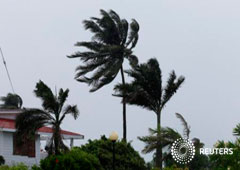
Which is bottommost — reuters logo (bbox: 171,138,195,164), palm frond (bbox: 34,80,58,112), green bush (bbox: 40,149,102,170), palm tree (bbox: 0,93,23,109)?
green bush (bbox: 40,149,102,170)

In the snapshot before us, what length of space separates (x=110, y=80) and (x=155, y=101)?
13.2 ft

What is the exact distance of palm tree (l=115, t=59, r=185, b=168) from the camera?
40.5m

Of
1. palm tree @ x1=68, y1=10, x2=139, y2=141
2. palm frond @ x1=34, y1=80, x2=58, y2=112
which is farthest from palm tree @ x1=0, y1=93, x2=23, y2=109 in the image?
palm frond @ x1=34, y1=80, x2=58, y2=112

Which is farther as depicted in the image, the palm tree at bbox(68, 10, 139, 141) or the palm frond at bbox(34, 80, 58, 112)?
the palm tree at bbox(68, 10, 139, 141)

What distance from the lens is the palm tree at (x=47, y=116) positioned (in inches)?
1286

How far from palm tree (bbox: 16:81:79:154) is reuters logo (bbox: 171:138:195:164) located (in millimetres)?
5433

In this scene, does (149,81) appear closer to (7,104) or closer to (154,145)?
(154,145)

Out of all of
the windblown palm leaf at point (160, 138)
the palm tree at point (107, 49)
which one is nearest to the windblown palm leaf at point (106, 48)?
the palm tree at point (107, 49)

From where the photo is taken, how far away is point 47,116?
→ 33.4m

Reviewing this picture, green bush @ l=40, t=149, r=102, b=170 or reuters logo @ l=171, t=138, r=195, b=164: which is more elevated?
reuters logo @ l=171, t=138, r=195, b=164

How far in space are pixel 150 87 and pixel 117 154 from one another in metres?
10.1

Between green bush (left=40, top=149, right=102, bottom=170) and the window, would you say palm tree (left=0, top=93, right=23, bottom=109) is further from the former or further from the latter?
green bush (left=40, top=149, right=102, bottom=170)

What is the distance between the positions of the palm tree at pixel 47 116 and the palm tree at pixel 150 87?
327 inches

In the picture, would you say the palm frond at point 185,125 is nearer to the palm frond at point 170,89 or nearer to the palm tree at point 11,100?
the palm frond at point 170,89
